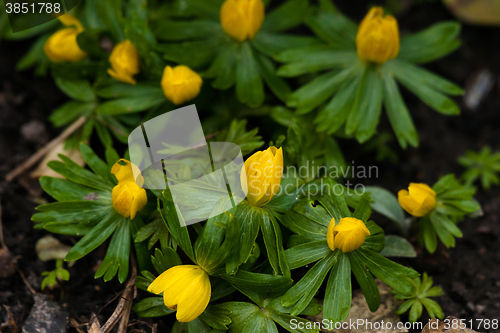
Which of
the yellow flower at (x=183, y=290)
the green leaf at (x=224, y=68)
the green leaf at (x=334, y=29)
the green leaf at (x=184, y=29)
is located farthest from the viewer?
the green leaf at (x=334, y=29)

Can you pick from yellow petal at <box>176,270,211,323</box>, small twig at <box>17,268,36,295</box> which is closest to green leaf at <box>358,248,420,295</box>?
yellow petal at <box>176,270,211,323</box>

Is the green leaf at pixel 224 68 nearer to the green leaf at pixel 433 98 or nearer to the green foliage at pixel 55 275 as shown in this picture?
the green leaf at pixel 433 98

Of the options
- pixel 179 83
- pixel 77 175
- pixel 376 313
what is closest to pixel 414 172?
pixel 376 313

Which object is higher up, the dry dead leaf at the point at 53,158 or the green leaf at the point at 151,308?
the dry dead leaf at the point at 53,158

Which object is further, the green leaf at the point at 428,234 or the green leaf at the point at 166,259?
the green leaf at the point at 428,234

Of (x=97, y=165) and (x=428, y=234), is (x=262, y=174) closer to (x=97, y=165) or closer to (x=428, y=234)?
(x=97, y=165)

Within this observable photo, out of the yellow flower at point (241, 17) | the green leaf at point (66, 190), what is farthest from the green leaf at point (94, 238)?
the yellow flower at point (241, 17)

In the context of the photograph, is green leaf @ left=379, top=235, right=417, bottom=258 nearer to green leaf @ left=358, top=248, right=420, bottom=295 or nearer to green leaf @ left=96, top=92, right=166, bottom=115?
green leaf @ left=358, top=248, right=420, bottom=295
